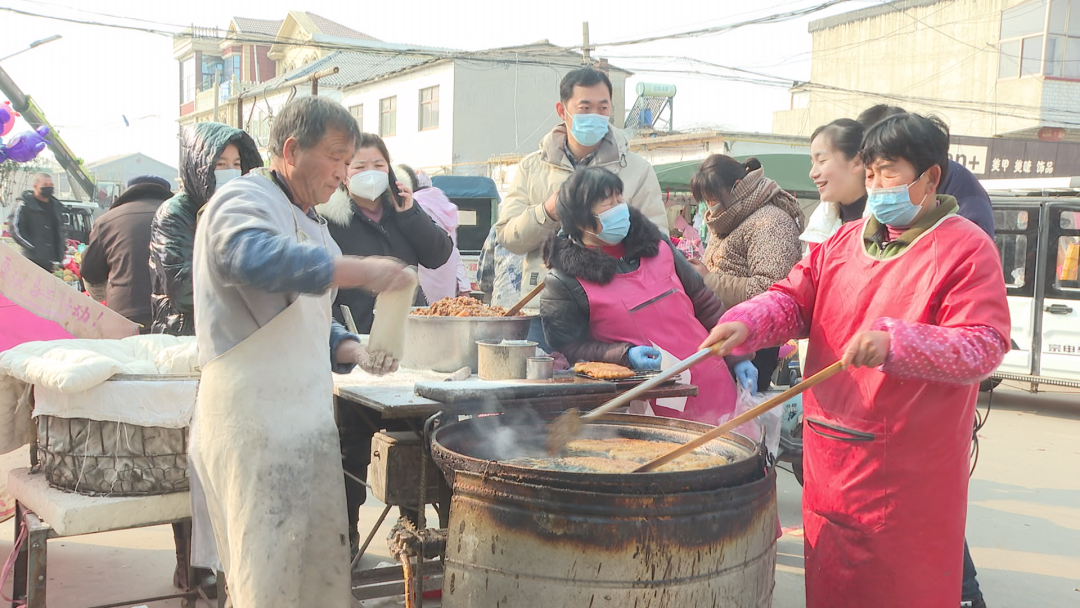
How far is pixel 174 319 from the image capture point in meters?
3.76

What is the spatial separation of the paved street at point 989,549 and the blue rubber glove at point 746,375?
1.16 meters

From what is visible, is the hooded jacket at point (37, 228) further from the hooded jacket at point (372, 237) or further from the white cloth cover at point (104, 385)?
the white cloth cover at point (104, 385)

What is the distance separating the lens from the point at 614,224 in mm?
3344

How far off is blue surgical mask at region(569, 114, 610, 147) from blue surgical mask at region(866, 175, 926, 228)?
Result: 79.4 inches

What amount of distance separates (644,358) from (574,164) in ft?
4.96

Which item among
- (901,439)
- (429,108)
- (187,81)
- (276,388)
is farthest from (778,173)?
(187,81)

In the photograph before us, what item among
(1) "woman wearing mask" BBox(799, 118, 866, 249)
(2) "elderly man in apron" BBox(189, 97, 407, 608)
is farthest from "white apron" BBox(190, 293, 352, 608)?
(1) "woman wearing mask" BBox(799, 118, 866, 249)

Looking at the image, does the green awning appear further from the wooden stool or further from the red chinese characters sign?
the wooden stool

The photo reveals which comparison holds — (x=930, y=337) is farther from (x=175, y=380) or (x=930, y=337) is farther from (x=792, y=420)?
(x=792, y=420)

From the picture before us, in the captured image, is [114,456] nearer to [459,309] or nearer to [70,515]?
[70,515]

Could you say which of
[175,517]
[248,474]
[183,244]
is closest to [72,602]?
[175,517]

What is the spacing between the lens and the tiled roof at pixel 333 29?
4062 centimetres

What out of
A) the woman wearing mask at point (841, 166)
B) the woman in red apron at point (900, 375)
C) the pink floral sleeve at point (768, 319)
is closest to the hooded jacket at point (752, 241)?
the woman wearing mask at point (841, 166)

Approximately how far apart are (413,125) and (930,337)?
26815 mm
